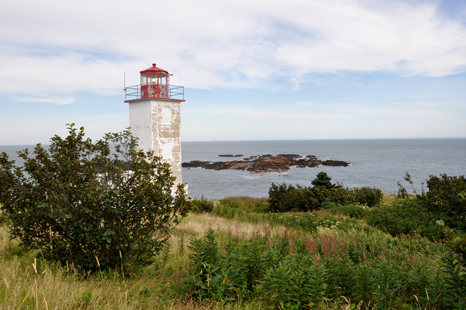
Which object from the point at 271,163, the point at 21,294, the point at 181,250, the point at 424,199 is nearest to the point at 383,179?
the point at 271,163

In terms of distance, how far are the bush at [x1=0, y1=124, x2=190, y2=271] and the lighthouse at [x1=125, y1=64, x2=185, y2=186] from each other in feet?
40.0

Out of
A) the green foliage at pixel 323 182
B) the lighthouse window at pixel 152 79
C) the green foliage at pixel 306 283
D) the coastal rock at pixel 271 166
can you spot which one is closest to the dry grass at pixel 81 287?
the green foliage at pixel 306 283

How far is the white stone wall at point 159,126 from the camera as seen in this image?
1752cm

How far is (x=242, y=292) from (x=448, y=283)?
8.26 feet

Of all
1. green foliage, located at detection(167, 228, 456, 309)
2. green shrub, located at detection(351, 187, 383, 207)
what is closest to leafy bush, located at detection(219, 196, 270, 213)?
green shrub, located at detection(351, 187, 383, 207)

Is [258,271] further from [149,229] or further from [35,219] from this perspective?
[35,219]

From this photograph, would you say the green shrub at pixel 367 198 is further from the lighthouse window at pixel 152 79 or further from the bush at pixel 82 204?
the bush at pixel 82 204

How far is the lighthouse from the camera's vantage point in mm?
17547

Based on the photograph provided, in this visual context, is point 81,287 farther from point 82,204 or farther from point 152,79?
point 152,79

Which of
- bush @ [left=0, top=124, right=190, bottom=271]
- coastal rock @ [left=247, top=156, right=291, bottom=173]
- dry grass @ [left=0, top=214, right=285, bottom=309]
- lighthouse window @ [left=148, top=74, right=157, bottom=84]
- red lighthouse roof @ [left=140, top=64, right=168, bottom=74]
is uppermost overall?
red lighthouse roof @ [left=140, top=64, right=168, bottom=74]

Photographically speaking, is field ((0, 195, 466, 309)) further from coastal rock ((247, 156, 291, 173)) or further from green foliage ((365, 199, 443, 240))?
coastal rock ((247, 156, 291, 173))

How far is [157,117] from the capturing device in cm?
1769

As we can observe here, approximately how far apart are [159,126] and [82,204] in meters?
13.2

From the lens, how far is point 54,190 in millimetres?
4867
